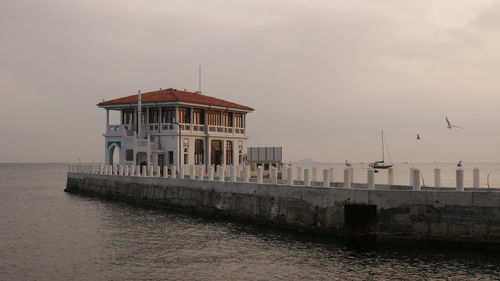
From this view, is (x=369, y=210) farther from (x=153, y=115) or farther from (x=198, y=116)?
(x=153, y=115)

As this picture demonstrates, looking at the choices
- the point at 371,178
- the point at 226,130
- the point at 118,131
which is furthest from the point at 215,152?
the point at 371,178

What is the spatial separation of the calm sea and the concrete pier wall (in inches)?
29.2

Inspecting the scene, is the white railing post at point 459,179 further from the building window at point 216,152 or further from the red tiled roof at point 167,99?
the building window at point 216,152

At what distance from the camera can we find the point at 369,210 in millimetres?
24469

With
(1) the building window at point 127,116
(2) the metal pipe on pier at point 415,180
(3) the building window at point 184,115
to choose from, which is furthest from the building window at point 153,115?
(2) the metal pipe on pier at point 415,180

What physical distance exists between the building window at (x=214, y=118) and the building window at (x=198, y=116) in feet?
2.60

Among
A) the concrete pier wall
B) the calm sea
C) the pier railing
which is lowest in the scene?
the calm sea

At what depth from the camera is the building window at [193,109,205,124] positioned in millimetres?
50963

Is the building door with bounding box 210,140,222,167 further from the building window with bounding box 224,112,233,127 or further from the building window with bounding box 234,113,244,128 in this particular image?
the building window with bounding box 234,113,244,128

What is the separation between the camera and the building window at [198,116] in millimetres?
50963

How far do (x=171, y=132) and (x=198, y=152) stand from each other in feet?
12.1

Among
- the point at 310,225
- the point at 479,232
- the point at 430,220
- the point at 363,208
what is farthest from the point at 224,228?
the point at 479,232

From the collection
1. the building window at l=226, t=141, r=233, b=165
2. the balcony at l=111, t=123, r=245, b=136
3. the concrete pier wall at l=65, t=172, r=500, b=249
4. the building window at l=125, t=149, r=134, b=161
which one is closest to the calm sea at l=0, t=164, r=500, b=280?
the concrete pier wall at l=65, t=172, r=500, b=249

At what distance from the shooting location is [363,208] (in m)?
24.6
